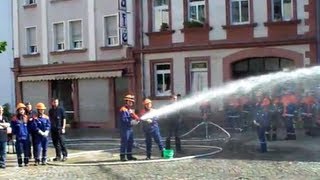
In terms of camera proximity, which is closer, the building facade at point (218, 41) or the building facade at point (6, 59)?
the building facade at point (218, 41)

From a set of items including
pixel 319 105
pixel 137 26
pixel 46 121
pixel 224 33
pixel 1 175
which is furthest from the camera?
pixel 137 26

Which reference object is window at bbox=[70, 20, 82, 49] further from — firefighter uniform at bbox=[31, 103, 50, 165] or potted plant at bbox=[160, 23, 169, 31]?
firefighter uniform at bbox=[31, 103, 50, 165]

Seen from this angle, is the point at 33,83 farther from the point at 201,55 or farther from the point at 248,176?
the point at 248,176

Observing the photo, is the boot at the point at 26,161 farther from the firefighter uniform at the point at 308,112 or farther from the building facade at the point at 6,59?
the building facade at the point at 6,59

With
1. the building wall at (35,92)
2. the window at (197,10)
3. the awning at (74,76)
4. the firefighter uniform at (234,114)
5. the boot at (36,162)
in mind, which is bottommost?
the boot at (36,162)

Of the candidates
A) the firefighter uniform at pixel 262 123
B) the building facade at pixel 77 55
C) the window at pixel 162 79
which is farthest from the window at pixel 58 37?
the firefighter uniform at pixel 262 123

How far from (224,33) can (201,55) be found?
1.44 metres

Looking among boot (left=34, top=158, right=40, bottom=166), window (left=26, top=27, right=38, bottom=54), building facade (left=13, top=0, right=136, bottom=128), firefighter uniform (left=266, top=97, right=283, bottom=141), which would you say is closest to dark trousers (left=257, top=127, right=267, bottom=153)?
firefighter uniform (left=266, top=97, right=283, bottom=141)

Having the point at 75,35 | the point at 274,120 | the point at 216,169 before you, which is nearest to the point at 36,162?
the point at 216,169

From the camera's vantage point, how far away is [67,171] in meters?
14.1

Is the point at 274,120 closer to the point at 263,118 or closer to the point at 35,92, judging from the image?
the point at 263,118

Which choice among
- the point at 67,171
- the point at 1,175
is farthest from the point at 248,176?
the point at 1,175

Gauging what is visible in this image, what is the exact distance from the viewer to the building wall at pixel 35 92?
111 feet

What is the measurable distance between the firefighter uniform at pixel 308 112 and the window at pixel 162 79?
8.77 meters
